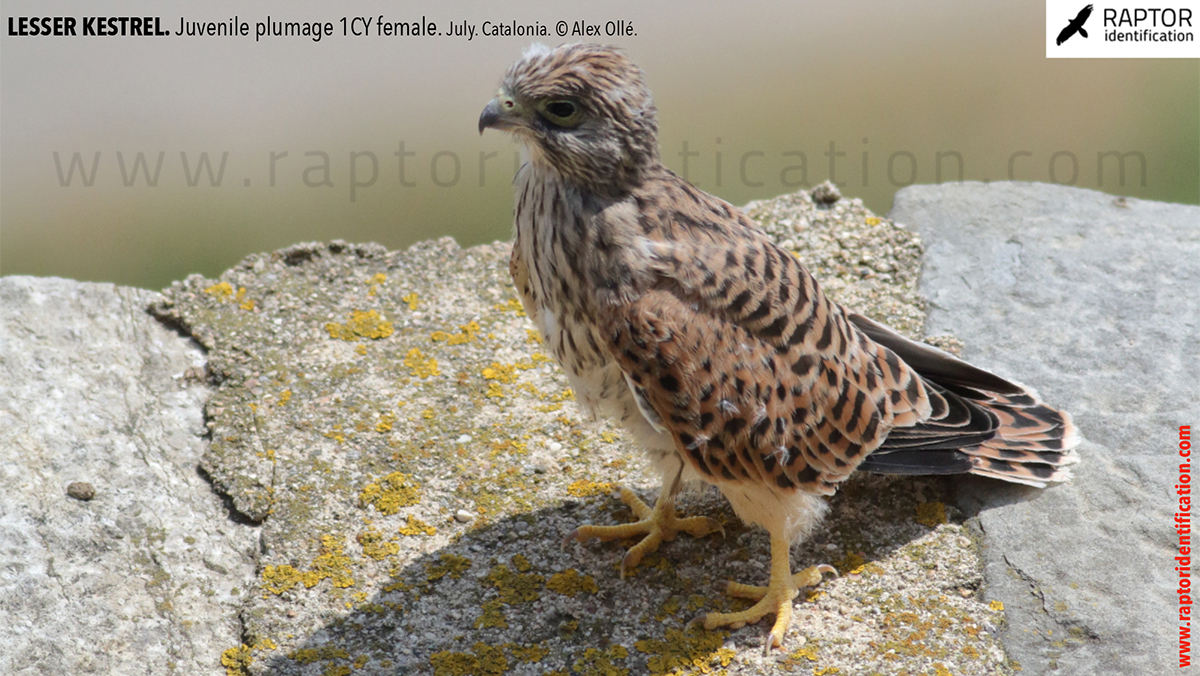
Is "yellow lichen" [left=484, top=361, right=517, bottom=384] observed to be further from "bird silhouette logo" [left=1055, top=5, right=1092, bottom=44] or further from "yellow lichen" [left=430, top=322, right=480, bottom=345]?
"bird silhouette logo" [left=1055, top=5, right=1092, bottom=44]

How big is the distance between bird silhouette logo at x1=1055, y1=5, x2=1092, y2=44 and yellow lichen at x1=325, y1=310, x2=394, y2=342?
13.6ft

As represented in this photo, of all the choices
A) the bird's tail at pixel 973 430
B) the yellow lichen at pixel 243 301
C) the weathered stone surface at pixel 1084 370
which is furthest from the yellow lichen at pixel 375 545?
the weathered stone surface at pixel 1084 370

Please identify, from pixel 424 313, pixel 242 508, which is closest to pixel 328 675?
pixel 242 508

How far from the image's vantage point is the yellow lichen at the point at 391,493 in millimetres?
4000

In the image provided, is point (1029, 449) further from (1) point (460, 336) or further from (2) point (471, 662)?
(1) point (460, 336)

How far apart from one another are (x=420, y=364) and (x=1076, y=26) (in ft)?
13.8

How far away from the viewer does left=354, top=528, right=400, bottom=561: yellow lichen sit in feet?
12.6

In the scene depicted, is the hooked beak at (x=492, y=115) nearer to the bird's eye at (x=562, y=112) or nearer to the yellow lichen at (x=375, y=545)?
the bird's eye at (x=562, y=112)

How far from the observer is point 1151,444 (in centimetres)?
405

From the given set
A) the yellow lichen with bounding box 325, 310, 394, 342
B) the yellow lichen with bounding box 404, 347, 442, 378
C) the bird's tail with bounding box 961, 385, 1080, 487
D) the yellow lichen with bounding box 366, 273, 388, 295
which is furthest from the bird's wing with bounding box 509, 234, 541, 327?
the bird's tail with bounding box 961, 385, 1080, 487

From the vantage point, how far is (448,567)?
3.79m

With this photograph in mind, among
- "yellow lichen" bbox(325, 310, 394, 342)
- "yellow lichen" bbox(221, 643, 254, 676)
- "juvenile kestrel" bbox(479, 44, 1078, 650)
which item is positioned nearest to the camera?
"yellow lichen" bbox(221, 643, 254, 676)

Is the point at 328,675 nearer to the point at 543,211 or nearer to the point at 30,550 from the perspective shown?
the point at 30,550

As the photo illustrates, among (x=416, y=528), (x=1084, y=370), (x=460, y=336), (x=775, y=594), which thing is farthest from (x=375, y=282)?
(x=1084, y=370)
